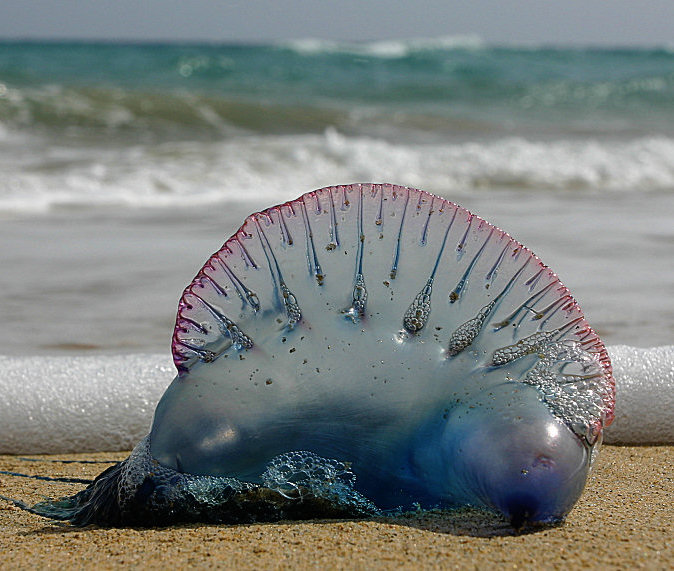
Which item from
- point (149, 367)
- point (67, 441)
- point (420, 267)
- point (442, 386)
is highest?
point (420, 267)

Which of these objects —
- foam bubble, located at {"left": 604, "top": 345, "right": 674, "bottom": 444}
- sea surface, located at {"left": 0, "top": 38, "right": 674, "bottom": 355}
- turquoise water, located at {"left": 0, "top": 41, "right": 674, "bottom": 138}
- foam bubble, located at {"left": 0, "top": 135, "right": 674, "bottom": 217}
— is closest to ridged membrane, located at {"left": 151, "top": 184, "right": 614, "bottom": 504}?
foam bubble, located at {"left": 604, "top": 345, "right": 674, "bottom": 444}

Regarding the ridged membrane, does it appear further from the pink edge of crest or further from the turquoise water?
the turquoise water

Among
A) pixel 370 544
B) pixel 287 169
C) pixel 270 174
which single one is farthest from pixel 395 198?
pixel 287 169

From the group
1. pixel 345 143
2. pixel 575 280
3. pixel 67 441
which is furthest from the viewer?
pixel 345 143

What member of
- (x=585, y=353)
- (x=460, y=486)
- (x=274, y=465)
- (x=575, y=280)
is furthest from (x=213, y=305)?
(x=575, y=280)

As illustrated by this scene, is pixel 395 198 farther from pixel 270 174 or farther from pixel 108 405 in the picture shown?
pixel 270 174

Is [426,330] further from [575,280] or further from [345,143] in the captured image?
[345,143]

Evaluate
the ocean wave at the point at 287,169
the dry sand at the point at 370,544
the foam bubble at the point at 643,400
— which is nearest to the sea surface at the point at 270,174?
the ocean wave at the point at 287,169
